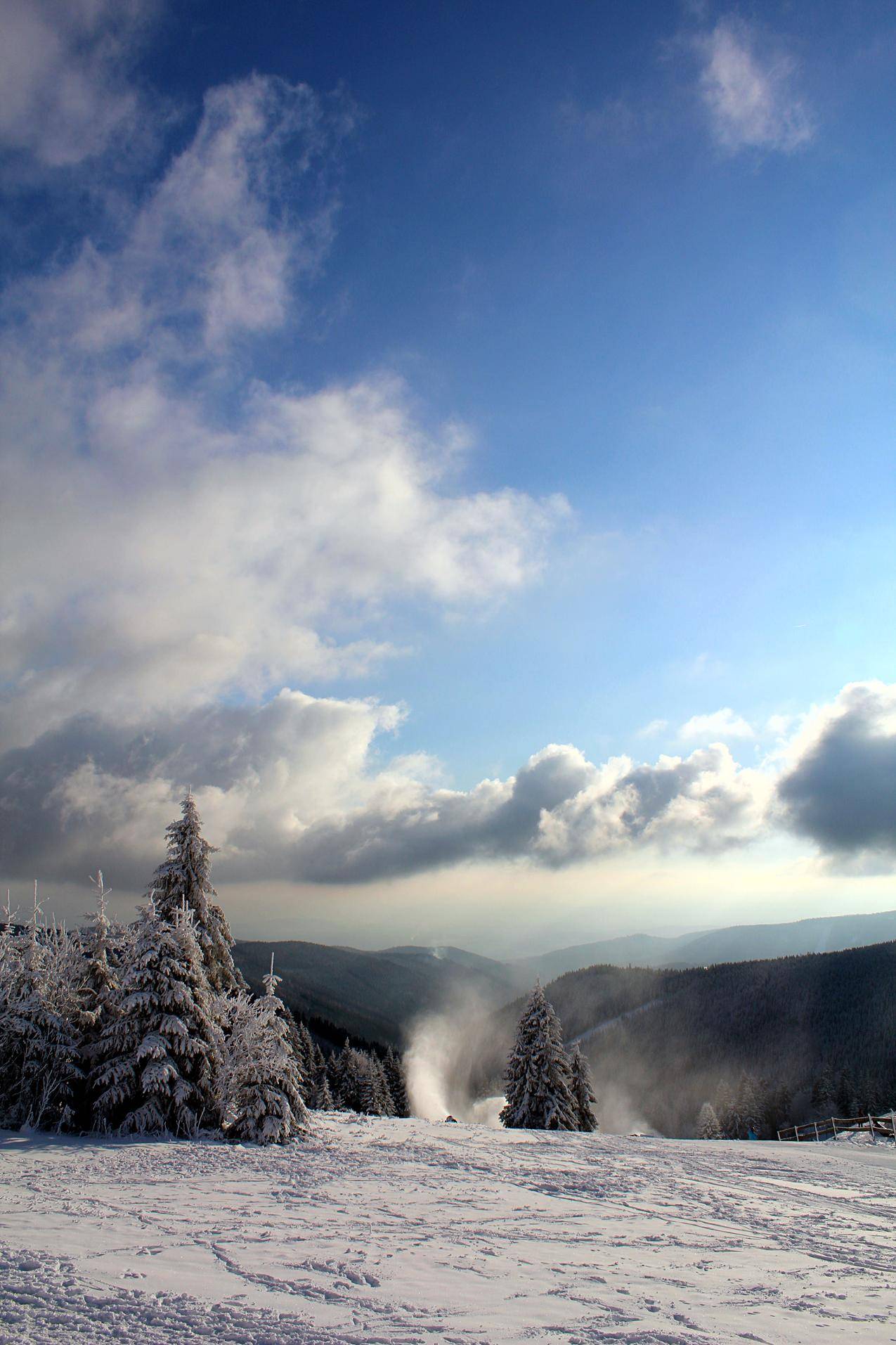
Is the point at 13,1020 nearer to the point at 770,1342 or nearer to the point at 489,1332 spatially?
the point at 489,1332

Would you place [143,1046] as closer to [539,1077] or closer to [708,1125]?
[539,1077]

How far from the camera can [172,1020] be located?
18.5 meters

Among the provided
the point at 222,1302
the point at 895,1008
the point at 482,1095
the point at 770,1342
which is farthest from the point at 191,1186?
the point at 895,1008

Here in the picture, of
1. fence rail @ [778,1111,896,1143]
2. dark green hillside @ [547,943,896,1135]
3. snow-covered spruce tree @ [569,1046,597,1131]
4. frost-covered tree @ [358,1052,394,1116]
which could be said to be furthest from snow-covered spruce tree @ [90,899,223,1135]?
dark green hillside @ [547,943,896,1135]

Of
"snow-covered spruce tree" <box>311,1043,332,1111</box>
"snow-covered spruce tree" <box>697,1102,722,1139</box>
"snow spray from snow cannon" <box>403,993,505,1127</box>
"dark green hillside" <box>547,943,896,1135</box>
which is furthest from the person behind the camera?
"dark green hillside" <box>547,943,896,1135</box>

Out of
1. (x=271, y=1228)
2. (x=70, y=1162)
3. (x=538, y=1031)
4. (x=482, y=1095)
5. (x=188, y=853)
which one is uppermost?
(x=188, y=853)

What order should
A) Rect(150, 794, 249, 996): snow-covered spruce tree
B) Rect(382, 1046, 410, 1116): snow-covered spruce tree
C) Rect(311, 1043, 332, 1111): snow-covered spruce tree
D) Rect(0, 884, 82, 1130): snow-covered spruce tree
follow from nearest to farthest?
Rect(0, 884, 82, 1130): snow-covered spruce tree
Rect(150, 794, 249, 996): snow-covered spruce tree
Rect(311, 1043, 332, 1111): snow-covered spruce tree
Rect(382, 1046, 410, 1116): snow-covered spruce tree

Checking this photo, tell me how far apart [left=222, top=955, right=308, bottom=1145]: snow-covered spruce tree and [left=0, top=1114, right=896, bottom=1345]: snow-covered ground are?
1.75 meters

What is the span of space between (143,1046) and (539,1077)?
26.1 m

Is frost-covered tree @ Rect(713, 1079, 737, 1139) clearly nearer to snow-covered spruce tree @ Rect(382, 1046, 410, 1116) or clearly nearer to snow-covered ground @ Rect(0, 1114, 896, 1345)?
snow-covered spruce tree @ Rect(382, 1046, 410, 1116)

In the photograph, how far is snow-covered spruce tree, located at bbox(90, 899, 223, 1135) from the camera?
1798cm

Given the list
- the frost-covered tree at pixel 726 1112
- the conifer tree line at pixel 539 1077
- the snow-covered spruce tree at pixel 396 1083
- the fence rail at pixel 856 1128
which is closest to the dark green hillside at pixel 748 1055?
the frost-covered tree at pixel 726 1112

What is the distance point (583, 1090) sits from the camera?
42.8 metres

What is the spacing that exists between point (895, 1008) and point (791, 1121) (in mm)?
75668
